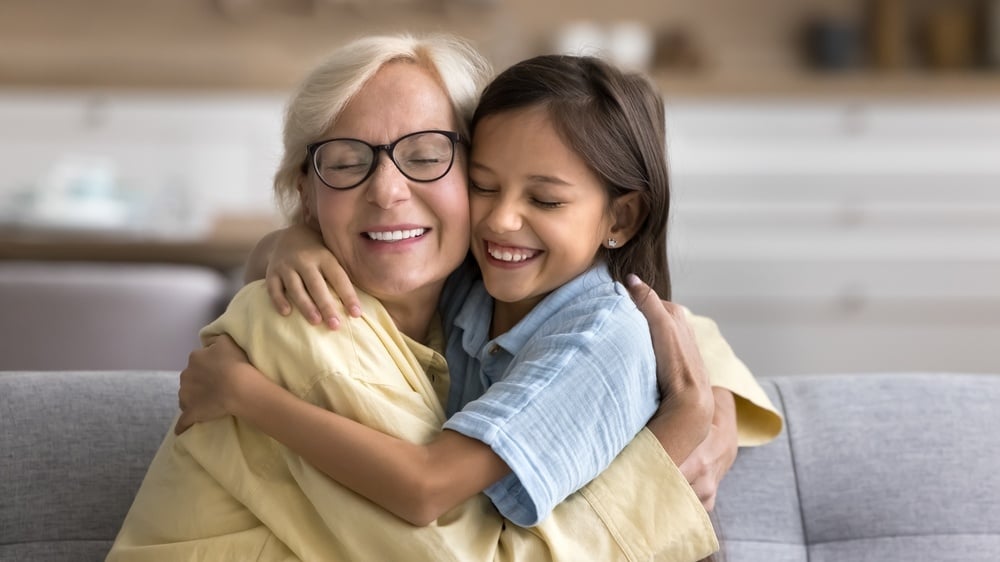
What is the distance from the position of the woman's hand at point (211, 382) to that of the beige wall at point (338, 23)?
379 cm

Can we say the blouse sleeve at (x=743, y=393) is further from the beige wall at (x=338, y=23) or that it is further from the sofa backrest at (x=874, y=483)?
the beige wall at (x=338, y=23)

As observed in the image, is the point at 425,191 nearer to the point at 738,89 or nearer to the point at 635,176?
the point at 635,176

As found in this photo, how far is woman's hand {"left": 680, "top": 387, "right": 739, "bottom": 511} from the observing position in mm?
1442

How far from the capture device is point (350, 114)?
1.43 metres

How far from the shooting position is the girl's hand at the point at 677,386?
4.53 ft

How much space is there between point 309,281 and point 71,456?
449mm

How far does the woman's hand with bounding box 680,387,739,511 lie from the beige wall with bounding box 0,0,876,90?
12.4 ft

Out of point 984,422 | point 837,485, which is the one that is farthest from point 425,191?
point 984,422

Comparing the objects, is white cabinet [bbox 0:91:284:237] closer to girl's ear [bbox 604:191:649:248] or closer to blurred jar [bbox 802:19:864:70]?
blurred jar [bbox 802:19:864:70]

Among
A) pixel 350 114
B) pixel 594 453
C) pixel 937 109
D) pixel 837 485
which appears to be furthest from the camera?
pixel 937 109

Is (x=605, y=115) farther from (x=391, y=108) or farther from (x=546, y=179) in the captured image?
(x=391, y=108)

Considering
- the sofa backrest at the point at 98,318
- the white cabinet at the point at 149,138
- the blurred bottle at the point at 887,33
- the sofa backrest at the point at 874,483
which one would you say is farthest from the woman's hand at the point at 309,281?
the blurred bottle at the point at 887,33

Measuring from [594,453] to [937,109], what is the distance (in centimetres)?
403

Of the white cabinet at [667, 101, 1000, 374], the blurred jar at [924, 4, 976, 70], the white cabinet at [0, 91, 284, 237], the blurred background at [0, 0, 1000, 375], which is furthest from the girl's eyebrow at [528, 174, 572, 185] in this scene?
the blurred jar at [924, 4, 976, 70]
